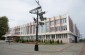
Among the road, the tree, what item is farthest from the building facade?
the road

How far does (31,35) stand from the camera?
82.5 meters

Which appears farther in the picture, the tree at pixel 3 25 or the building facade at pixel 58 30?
the tree at pixel 3 25

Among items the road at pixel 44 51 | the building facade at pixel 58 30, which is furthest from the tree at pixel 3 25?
the road at pixel 44 51

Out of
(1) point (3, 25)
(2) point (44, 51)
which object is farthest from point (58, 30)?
(2) point (44, 51)

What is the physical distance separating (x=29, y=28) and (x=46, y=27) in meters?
18.1

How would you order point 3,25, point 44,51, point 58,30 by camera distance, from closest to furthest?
point 44,51 < point 58,30 < point 3,25

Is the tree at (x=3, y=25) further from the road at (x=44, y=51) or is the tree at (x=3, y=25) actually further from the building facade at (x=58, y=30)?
the road at (x=44, y=51)

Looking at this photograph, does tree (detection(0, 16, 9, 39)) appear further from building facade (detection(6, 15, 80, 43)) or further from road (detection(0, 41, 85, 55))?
road (detection(0, 41, 85, 55))

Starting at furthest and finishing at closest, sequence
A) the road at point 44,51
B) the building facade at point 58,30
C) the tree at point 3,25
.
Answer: the tree at point 3,25 < the building facade at point 58,30 < the road at point 44,51

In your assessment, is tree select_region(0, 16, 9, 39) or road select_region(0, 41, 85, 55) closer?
road select_region(0, 41, 85, 55)

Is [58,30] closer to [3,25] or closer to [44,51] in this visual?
[3,25]

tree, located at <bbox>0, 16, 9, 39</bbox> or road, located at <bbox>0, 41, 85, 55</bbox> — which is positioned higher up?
tree, located at <bbox>0, 16, 9, 39</bbox>

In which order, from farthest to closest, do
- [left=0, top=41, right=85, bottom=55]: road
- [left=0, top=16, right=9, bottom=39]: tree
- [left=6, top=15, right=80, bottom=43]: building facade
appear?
[left=0, top=16, right=9, bottom=39]: tree
[left=6, top=15, right=80, bottom=43]: building facade
[left=0, top=41, right=85, bottom=55]: road

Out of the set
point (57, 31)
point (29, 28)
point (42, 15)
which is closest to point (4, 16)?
point (29, 28)
